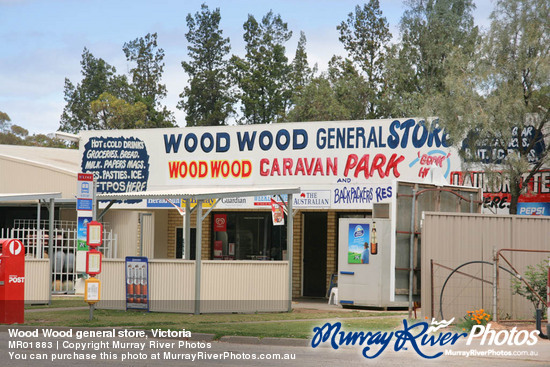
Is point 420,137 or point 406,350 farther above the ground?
point 420,137

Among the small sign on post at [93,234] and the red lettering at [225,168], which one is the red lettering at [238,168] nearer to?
the red lettering at [225,168]

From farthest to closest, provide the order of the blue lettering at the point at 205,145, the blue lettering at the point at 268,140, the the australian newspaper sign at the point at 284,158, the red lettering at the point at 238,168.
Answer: the blue lettering at the point at 205,145, the red lettering at the point at 238,168, the blue lettering at the point at 268,140, the the australian newspaper sign at the point at 284,158

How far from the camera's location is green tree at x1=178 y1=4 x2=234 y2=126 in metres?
58.4

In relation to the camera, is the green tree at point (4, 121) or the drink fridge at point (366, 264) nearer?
the drink fridge at point (366, 264)

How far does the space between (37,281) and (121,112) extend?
3873 centimetres

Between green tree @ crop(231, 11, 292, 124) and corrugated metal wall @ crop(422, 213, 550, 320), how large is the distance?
1528 inches

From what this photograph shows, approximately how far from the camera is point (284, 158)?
83.1 ft

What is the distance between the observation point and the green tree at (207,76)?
58.4 metres

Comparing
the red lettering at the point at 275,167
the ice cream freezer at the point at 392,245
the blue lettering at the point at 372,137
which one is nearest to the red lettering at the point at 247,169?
the red lettering at the point at 275,167

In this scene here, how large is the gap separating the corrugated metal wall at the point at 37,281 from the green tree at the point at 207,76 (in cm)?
3556

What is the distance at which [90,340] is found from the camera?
15.0 m

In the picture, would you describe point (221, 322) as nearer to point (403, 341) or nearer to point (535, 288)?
point (403, 341)

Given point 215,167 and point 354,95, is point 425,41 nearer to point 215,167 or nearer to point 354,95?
point 354,95

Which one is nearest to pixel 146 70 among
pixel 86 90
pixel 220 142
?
pixel 86 90
